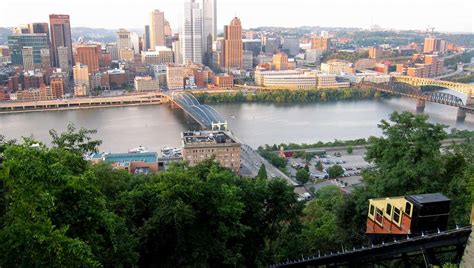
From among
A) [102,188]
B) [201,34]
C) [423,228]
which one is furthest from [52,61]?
[423,228]

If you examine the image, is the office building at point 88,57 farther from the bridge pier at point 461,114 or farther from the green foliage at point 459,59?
the green foliage at point 459,59

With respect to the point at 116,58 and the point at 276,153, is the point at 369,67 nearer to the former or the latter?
the point at 116,58

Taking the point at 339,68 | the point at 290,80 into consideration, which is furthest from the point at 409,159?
the point at 339,68

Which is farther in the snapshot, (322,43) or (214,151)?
(322,43)

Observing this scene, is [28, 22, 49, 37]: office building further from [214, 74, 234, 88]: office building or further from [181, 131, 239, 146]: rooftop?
[181, 131, 239, 146]: rooftop

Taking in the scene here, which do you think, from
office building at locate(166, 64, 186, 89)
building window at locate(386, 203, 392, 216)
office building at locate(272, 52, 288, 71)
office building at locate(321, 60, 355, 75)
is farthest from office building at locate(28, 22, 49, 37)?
building window at locate(386, 203, 392, 216)

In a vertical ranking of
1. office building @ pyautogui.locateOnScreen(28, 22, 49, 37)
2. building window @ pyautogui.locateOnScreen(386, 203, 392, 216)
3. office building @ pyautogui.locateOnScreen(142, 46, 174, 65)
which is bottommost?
office building @ pyautogui.locateOnScreen(142, 46, 174, 65)

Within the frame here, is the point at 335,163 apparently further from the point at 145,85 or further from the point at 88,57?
the point at 88,57
